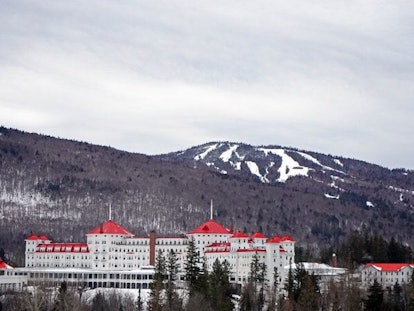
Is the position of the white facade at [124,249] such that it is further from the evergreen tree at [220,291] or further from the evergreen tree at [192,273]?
the evergreen tree at [220,291]

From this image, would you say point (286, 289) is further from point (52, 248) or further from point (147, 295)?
point (52, 248)

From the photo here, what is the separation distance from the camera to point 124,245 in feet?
457

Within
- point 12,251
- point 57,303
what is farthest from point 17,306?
point 12,251

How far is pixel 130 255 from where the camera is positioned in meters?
139

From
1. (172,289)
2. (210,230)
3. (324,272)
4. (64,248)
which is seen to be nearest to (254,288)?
(172,289)

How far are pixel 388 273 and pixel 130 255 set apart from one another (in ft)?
122

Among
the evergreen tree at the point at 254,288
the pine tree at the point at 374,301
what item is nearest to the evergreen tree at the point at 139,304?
the evergreen tree at the point at 254,288

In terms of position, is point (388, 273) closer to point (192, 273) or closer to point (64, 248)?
point (192, 273)

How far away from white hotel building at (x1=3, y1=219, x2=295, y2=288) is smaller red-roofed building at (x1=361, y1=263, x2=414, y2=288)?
10951 millimetres

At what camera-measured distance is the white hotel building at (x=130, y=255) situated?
129500 millimetres

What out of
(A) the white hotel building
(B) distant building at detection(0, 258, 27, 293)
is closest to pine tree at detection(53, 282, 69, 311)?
(B) distant building at detection(0, 258, 27, 293)

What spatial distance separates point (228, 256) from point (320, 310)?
29998 mm

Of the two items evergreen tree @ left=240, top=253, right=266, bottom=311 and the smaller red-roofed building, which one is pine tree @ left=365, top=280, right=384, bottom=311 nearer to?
evergreen tree @ left=240, top=253, right=266, bottom=311

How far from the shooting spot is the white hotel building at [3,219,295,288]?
5098 inches
